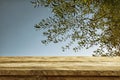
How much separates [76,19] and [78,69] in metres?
5.20

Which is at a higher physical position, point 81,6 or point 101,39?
point 81,6

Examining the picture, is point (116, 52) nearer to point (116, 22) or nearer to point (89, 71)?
point (116, 22)

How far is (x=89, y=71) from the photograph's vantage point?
7.72ft

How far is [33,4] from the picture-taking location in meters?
7.66

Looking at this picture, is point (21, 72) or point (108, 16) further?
point (108, 16)

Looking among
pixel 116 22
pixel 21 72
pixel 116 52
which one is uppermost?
pixel 21 72

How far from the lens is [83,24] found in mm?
7582

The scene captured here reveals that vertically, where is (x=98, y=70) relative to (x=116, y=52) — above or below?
above

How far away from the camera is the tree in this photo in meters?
7.38

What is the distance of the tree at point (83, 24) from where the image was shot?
24.2ft

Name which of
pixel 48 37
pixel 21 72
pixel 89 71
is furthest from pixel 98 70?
pixel 48 37

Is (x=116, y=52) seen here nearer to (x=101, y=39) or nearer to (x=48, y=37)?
(x=101, y=39)

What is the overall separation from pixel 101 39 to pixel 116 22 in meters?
0.52

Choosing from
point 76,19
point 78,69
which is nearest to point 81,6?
point 76,19
